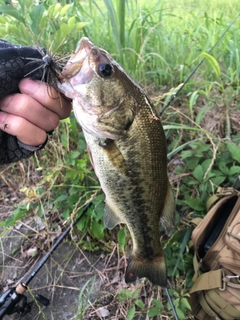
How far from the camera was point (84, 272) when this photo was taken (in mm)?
2457

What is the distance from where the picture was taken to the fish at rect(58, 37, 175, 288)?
1226 millimetres

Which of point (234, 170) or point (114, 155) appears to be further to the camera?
point (234, 170)

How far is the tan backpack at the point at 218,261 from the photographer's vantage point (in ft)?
6.17

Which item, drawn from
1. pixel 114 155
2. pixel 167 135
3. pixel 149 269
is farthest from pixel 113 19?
pixel 149 269

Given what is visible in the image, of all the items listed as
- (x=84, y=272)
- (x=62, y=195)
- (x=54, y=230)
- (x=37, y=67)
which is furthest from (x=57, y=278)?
(x=37, y=67)

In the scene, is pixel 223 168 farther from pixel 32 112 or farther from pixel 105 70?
pixel 32 112

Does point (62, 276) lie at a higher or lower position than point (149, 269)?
lower

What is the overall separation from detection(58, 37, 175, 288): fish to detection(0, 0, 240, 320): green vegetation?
0.49m

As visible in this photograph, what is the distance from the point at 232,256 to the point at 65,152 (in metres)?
1.40

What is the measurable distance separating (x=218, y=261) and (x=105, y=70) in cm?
137

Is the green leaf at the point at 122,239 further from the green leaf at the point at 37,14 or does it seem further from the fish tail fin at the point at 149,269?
the green leaf at the point at 37,14

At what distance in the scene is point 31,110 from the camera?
1.23 m

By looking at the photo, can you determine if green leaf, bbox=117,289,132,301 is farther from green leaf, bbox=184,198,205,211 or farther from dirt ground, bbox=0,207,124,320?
green leaf, bbox=184,198,205,211

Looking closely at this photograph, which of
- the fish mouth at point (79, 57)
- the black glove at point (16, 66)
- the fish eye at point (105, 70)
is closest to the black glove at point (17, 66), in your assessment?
the black glove at point (16, 66)
